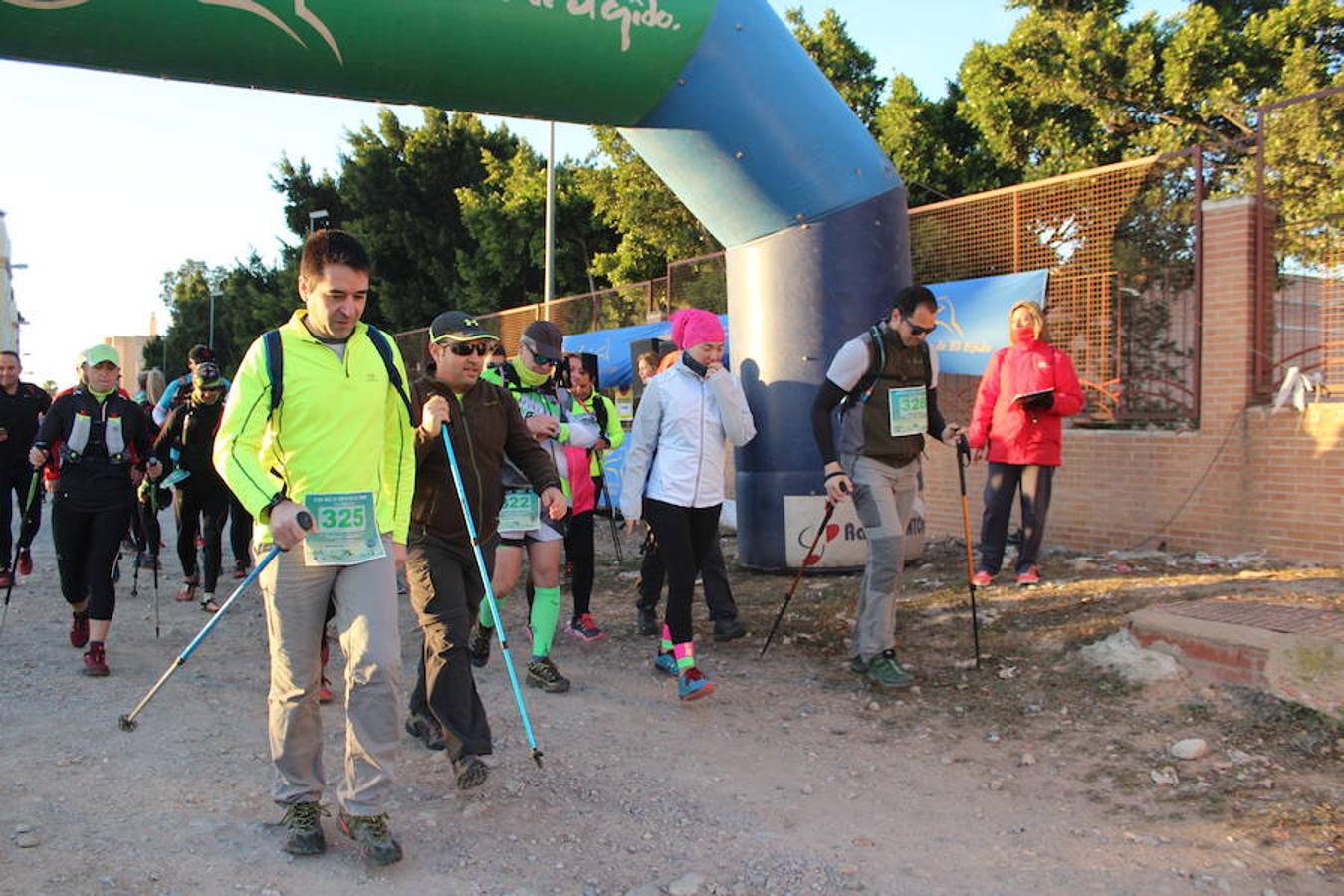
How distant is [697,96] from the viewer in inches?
289

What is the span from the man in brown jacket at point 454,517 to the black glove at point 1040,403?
12.5 ft

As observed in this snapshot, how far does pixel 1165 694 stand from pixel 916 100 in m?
13.4

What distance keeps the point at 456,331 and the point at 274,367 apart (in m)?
0.94

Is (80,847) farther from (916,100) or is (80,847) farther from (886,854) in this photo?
(916,100)

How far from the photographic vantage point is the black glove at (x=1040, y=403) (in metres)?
6.90

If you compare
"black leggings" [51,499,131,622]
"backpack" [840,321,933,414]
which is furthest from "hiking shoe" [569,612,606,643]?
"black leggings" [51,499,131,622]

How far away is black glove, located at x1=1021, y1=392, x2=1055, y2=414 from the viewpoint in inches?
272

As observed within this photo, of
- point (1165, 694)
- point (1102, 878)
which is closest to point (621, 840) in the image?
point (1102, 878)

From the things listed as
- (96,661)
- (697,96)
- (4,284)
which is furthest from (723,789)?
(4,284)

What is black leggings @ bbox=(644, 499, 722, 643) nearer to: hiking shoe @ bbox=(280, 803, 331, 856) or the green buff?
the green buff

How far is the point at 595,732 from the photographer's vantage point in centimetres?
482

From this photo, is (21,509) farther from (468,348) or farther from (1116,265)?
(1116,265)

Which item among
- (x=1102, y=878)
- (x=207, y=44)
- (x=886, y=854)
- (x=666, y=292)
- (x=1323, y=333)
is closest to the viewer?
(x=1102, y=878)

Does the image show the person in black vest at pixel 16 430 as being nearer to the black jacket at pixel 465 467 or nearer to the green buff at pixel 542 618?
the green buff at pixel 542 618
